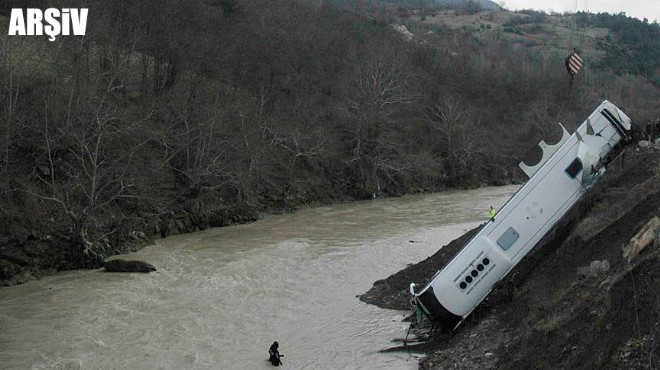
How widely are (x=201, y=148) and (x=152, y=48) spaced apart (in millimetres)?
16245

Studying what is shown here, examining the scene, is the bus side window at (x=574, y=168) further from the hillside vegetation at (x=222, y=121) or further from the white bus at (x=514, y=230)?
the hillside vegetation at (x=222, y=121)

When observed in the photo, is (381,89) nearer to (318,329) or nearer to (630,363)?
(318,329)

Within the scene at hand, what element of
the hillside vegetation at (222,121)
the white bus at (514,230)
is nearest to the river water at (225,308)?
Result: the white bus at (514,230)

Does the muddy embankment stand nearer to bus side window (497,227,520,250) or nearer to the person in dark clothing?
bus side window (497,227,520,250)

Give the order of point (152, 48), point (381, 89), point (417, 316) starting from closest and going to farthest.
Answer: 1. point (417, 316)
2. point (152, 48)
3. point (381, 89)

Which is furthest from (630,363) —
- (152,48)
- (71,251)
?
(152,48)

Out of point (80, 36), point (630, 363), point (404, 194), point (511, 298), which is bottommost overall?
point (404, 194)

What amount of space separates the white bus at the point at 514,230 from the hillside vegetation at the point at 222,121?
1776cm

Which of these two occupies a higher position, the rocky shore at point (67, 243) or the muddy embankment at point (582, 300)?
the muddy embankment at point (582, 300)

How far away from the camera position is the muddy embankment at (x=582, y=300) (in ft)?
27.9

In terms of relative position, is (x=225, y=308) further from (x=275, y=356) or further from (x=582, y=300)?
(x=582, y=300)

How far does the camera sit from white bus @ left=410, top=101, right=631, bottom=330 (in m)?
14.7

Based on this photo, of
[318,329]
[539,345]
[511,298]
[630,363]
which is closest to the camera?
[630,363]

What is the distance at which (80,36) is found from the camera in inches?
1775
